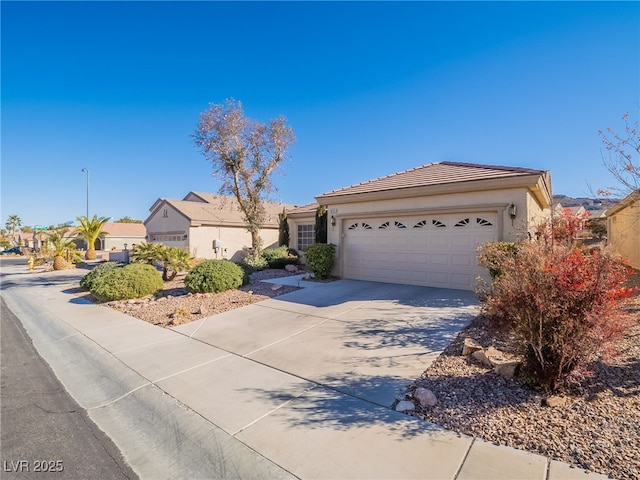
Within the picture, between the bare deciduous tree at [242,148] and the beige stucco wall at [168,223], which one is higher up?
the bare deciduous tree at [242,148]

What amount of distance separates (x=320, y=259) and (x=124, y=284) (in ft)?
21.8

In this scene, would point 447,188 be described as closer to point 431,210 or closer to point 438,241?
point 431,210

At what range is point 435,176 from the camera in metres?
10.8

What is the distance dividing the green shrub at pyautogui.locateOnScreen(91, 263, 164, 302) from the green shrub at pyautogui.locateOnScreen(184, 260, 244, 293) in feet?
4.62

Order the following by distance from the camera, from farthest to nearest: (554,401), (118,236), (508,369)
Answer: (118,236) < (508,369) < (554,401)

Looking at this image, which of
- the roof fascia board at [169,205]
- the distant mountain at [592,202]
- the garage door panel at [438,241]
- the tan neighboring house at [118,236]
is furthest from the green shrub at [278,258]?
the tan neighboring house at [118,236]

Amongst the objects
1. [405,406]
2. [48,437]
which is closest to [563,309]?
[405,406]

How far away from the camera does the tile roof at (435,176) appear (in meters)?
9.27

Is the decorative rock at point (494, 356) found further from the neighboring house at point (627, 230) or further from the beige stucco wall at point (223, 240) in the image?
the beige stucco wall at point (223, 240)

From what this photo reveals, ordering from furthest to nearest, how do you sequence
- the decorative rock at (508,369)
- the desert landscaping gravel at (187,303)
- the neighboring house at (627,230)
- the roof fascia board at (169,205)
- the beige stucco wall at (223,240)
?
the beige stucco wall at (223,240)
the roof fascia board at (169,205)
the neighboring house at (627,230)
the desert landscaping gravel at (187,303)
the decorative rock at (508,369)

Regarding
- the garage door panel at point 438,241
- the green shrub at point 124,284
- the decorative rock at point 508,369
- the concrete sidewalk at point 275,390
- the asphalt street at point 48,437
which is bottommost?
the asphalt street at point 48,437

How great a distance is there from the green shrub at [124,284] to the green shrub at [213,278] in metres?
1.41

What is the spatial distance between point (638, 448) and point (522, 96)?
417 inches

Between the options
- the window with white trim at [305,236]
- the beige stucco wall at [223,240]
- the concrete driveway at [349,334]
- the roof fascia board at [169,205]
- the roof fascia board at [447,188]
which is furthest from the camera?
the beige stucco wall at [223,240]
